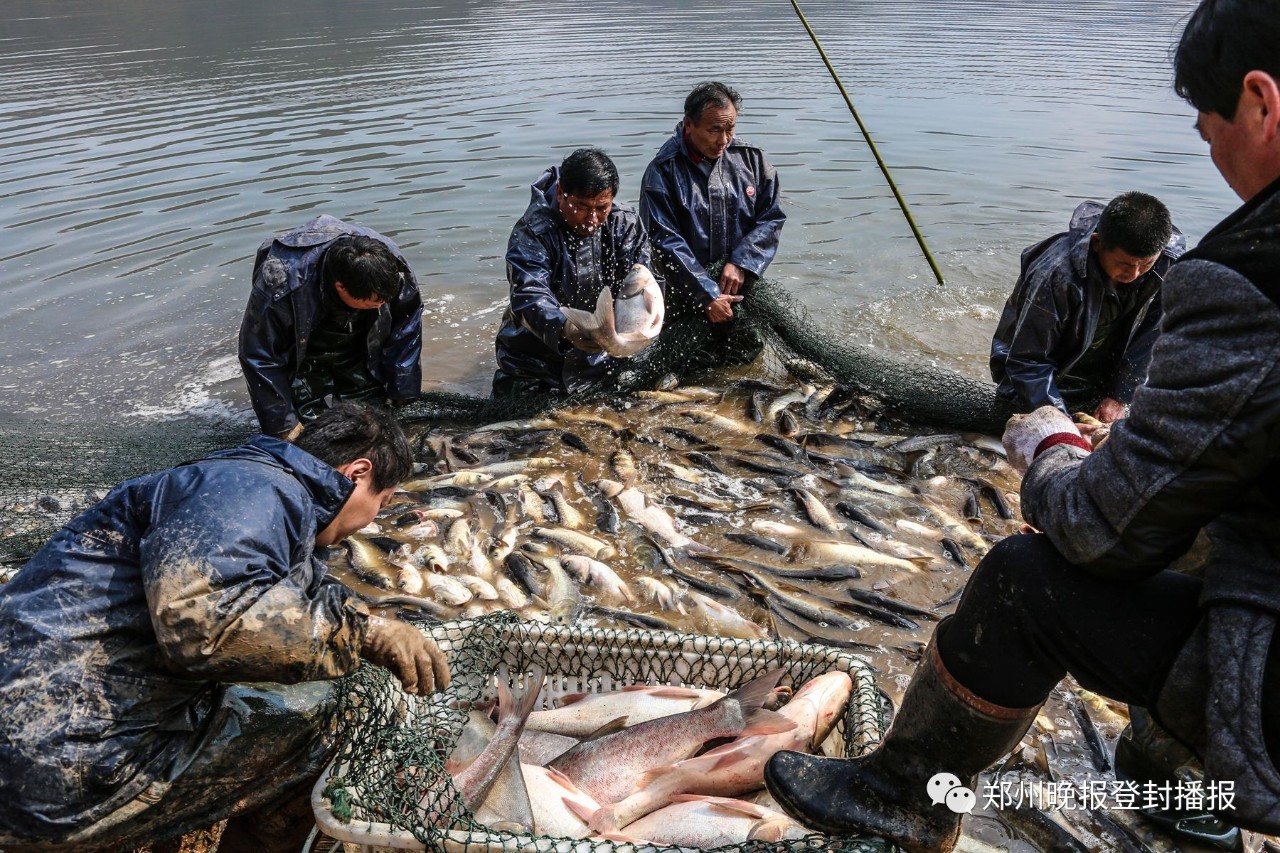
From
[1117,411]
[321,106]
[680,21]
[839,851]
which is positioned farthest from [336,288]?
[680,21]

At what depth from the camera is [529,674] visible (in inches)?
147

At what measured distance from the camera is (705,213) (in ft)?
23.9

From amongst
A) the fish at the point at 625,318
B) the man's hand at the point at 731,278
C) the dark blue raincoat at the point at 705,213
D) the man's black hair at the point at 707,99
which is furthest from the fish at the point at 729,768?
the man's black hair at the point at 707,99

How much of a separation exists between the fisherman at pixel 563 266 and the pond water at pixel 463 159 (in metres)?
1.43

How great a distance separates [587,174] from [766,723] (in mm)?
3816

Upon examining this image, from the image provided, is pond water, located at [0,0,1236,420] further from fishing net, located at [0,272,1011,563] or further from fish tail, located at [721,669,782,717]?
fish tail, located at [721,669,782,717]

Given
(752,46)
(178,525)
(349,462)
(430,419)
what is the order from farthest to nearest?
Result: (752,46)
(430,419)
(349,462)
(178,525)

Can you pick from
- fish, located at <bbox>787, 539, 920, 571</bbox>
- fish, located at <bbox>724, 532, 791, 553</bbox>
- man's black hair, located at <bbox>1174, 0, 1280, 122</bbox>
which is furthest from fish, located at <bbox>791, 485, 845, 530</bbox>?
man's black hair, located at <bbox>1174, 0, 1280, 122</bbox>

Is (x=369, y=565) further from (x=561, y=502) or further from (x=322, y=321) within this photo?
(x=322, y=321)

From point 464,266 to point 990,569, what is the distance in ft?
29.8

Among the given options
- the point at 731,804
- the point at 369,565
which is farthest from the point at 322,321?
the point at 731,804

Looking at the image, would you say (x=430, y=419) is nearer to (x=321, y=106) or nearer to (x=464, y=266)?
(x=464, y=266)

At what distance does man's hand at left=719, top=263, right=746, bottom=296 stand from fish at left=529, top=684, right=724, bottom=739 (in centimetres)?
424

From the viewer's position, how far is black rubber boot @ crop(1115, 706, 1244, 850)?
10.2 ft
